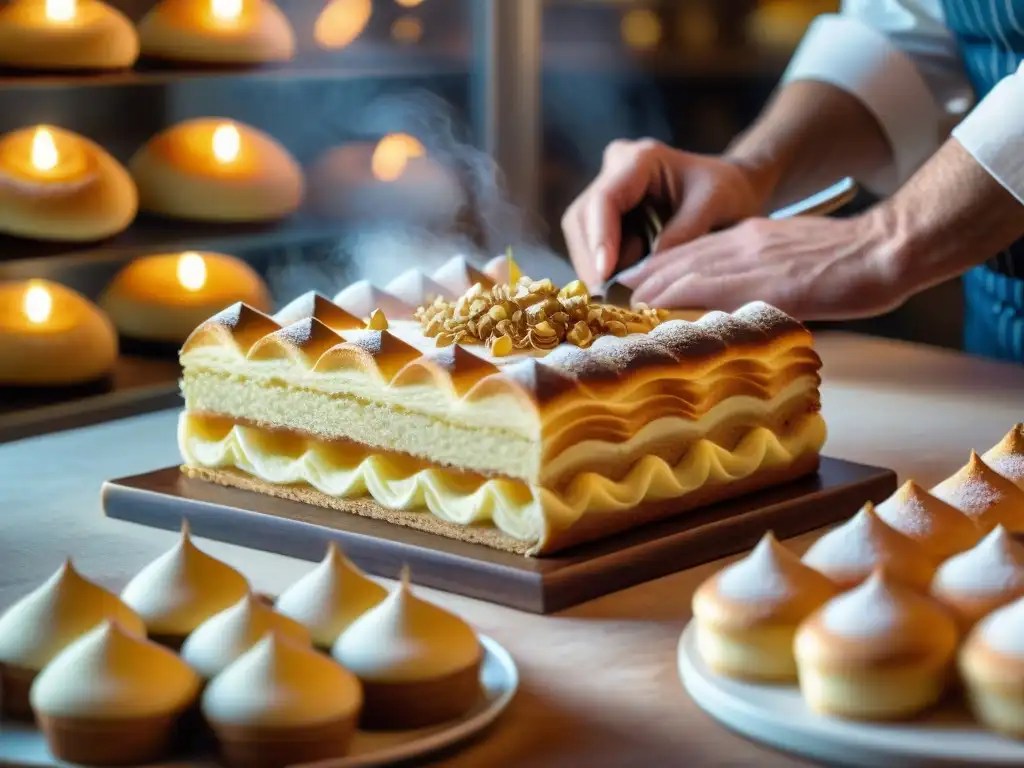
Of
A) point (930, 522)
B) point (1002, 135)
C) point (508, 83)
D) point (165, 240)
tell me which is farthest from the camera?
point (508, 83)

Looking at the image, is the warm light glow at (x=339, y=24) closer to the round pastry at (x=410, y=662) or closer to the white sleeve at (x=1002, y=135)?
the white sleeve at (x=1002, y=135)

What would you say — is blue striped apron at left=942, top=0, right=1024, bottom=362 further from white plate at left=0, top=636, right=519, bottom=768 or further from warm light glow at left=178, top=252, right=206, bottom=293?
white plate at left=0, top=636, right=519, bottom=768

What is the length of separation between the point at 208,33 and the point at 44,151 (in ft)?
1.00

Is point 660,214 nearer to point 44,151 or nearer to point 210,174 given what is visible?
point 210,174

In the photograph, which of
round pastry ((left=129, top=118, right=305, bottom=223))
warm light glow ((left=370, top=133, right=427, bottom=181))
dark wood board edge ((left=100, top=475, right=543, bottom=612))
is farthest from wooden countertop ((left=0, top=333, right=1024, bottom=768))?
warm light glow ((left=370, top=133, right=427, bottom=181))

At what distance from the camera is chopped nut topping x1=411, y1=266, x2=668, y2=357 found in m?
1.51

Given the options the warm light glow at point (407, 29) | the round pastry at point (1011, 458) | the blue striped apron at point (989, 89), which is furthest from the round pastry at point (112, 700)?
the warm light glow at point (407, 29)

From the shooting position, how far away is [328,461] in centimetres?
147

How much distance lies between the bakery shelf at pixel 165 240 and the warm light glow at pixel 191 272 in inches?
0.7

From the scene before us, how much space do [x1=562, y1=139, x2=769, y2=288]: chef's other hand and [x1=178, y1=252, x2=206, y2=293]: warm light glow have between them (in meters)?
0.54

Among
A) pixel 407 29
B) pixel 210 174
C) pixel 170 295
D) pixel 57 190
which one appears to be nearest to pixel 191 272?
pixel 170 295

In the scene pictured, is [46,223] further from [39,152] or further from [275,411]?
[275,411]

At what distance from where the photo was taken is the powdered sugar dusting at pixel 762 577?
1017mm

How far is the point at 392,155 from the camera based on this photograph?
2.71 meters
